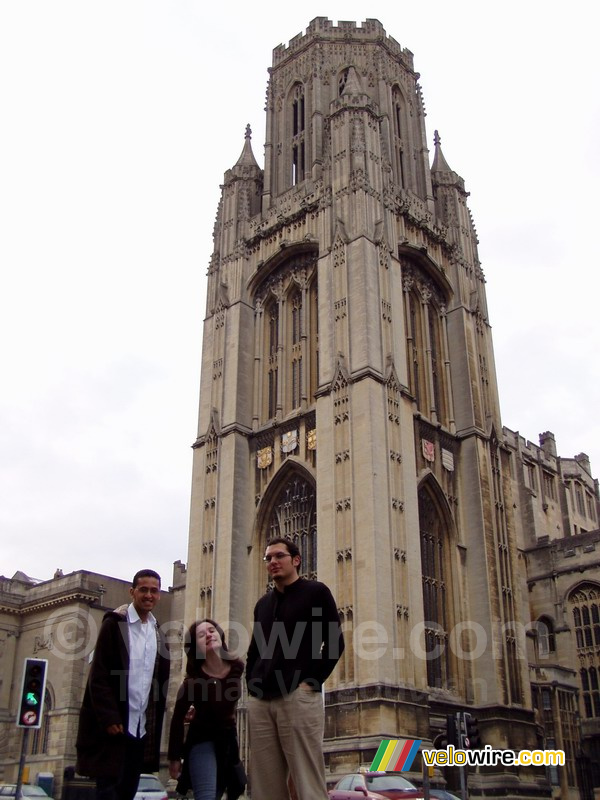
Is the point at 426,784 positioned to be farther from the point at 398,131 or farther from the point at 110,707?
the point at 398,131

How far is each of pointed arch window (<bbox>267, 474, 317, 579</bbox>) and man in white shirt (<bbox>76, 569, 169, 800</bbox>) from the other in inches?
1066

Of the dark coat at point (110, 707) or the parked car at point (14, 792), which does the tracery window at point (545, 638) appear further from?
the dark coat at point (110, 707)

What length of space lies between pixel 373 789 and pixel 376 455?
1513cm

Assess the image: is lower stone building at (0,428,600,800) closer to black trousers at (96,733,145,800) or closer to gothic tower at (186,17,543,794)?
gothic tower at (186,17,543,794)

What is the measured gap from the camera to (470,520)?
120 feet

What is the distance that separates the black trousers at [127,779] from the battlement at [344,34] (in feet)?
155

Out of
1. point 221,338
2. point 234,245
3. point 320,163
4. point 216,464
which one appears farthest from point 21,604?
point 320,163

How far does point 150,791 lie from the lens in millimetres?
19406

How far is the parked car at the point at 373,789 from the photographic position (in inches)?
685

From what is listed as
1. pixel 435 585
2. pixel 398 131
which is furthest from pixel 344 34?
pixel 435 585

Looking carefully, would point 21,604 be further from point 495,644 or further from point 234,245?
point 495,644

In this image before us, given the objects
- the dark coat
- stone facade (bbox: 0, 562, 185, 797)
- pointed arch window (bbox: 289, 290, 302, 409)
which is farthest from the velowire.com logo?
the dark coat

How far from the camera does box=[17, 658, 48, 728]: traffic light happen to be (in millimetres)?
12328

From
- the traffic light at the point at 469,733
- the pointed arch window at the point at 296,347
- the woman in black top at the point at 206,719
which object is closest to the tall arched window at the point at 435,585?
the pointed arch window at the point at 296,347
